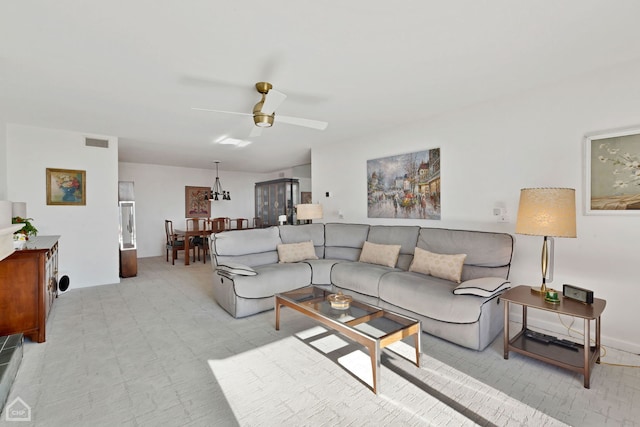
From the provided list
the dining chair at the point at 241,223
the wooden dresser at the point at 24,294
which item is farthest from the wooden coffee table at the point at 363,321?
the dining chair at the point at 241,223

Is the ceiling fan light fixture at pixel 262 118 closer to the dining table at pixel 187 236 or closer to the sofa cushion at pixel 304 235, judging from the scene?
the sofa cushion at pixel 304 235

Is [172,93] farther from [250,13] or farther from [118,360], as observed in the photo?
[118,360]

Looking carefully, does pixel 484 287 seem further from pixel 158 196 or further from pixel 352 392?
pixel 158 196

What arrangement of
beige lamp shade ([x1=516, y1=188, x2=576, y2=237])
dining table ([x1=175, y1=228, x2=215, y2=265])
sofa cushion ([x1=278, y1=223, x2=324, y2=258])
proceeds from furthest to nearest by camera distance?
dining table ([x1=175, y1=228, x2=215, y2=265]) → sofa cushion ([x1=278, y1=223, x2=324, y2=258]) → beige lamp shade ([x1=516, y1=188, x2=576, y2=237])

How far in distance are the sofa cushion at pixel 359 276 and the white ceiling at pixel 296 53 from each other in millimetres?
1896

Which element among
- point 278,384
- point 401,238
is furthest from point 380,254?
point 278,384

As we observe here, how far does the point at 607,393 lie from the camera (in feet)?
6.13

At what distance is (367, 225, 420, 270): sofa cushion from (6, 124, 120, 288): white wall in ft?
13.5

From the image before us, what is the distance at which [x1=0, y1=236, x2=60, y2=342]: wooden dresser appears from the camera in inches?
97.8

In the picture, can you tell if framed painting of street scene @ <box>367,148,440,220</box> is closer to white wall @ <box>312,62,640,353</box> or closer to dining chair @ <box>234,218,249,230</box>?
white wall @ <box>312,62,640,353</box>

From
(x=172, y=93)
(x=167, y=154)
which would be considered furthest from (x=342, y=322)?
(x=167, y=154)

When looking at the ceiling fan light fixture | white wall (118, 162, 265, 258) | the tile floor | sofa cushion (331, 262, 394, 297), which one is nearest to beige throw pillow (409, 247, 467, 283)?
sofa cushion (331, 262, 394, 297)

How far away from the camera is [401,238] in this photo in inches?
148

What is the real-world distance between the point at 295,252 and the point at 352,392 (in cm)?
235
